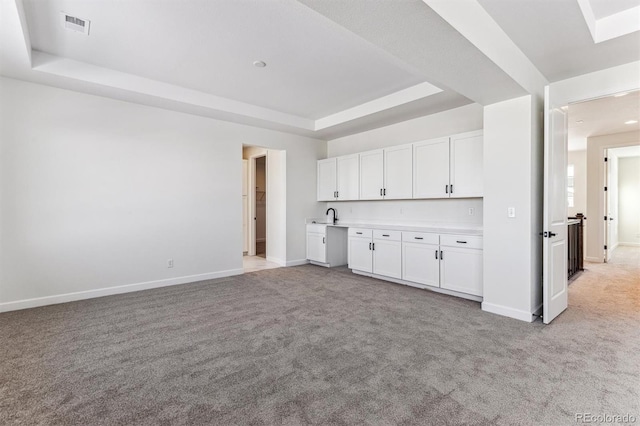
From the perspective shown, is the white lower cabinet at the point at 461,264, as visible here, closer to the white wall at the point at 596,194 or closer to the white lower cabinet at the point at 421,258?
the white lower cabinet at the point at 421,258

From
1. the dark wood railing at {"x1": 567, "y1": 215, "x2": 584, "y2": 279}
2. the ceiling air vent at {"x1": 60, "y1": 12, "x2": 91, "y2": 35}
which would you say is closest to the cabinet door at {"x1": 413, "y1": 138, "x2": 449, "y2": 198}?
the dark wood railing at {"x1": 567, "y1": 215, "x2": 584, "y2": 279}

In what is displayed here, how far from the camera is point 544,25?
8.34 ft

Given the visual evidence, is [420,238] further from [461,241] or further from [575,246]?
[575,246]

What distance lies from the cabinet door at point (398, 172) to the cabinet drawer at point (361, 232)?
66cm

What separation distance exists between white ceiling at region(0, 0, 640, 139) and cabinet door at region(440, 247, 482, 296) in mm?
1808

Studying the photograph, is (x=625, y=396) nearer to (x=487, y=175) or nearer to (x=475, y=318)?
(x=475, y=318)

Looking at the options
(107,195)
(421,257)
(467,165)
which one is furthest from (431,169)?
(107,195)

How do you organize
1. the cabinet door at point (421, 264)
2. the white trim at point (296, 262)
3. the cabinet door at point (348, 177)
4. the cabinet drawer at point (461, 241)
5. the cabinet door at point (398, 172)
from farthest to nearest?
the white trim at point (296, 262)
the cabinet door at point (348, 177)
the cabinet door at point (398, 172)
the cabinet door at point (421, 264)
the cabinet drawer at point (461, 241)

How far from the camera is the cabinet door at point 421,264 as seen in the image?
4172 millimetres

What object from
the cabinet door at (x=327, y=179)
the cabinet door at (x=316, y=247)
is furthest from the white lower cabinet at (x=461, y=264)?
the cabinet door at (x=327, y=179)

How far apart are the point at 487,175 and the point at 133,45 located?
399cm

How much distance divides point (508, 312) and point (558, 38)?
2.66 meters

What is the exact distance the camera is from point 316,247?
20.0ft

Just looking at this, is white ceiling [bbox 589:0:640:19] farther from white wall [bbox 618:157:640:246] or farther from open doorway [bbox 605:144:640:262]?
white wall [bbox 618:157:640:246]
